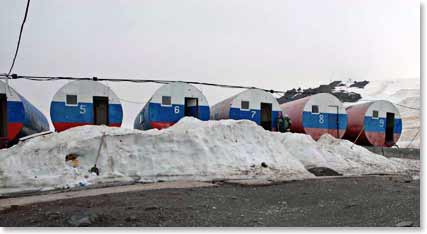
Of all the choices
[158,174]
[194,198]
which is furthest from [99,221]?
[158,174]

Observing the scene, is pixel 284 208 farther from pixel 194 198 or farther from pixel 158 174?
pixel 158 174

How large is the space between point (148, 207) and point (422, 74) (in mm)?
2918

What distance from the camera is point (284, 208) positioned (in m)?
4.32

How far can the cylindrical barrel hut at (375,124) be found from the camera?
12656 mm

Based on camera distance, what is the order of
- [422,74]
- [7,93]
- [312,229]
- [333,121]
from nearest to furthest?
[312,229] → [422,74] → [7,93] → [333,121]

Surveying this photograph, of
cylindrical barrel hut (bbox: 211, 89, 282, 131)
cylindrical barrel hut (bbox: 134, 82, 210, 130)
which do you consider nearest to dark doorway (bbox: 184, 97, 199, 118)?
cylindrical barrel hut (bbox: 134, 82, 210, 130)

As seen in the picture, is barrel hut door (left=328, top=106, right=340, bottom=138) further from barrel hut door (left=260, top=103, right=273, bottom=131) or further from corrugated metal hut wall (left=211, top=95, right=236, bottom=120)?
corrugated metal hut wall (left=211, top=95, right=236, bottom=120)

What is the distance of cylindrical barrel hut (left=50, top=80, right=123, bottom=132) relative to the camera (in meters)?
9.34

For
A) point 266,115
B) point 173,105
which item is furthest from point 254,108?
point 173,105

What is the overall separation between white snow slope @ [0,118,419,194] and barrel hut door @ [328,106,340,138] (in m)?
3.42

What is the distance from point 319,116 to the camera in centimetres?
1223

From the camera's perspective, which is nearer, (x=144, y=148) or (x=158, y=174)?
(x=158, y=174)

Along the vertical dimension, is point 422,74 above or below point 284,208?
above

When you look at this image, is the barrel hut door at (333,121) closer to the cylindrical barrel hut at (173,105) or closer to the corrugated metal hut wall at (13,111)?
the cylindrical barrel hut at (173,105)
